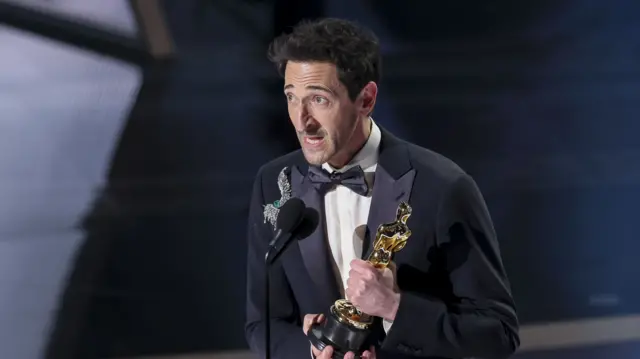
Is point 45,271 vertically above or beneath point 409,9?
beneath

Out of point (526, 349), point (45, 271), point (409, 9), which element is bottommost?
point (45, 271)

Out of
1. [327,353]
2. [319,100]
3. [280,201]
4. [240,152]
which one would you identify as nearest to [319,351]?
[327,353]

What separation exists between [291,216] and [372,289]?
15cm

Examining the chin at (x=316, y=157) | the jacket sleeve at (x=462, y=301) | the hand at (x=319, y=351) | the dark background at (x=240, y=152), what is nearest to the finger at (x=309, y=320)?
the hand at (x=319, y=351)

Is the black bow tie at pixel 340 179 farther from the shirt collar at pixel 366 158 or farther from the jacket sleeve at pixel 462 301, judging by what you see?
the jacket sleeve at pixel 462 301

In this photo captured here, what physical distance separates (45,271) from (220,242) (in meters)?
0.45

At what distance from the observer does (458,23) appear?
2111mm

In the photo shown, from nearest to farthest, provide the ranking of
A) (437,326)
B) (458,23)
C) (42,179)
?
1. (437,326)
2. (42,179)
3. (458,23)

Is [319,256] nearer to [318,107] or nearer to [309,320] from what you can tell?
[309,320]

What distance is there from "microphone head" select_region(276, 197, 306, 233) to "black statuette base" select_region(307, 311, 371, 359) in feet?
0.47

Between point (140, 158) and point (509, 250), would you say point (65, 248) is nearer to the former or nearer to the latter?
point (140, 158)

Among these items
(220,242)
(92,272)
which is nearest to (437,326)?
(220,242)

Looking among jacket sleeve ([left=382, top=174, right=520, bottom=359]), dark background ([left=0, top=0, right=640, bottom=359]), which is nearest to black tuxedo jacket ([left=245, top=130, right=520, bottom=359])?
jacket sleeve ([left=382, top=174, right=520, bottom=359])

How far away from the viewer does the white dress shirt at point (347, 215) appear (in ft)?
3.86
